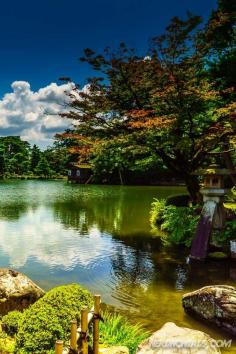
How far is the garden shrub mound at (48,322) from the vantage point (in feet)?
15.4

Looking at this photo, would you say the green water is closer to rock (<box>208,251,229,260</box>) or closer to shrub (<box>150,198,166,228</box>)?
rock (<box>208,251,229,260</box>)

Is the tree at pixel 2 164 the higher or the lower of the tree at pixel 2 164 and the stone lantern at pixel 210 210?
the higher

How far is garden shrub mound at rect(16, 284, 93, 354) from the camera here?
4.69m

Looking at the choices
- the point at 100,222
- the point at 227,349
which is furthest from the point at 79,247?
the point at 227,349

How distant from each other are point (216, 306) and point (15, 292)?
3715 millimetres

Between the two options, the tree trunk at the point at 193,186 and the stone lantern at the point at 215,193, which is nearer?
the stone lantern at the point at 215,193

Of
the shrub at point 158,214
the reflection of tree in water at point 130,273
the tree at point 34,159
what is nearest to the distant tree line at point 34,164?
the tree at point 34,159

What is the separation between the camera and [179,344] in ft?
15.8

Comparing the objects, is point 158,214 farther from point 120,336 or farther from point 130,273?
point 120,336

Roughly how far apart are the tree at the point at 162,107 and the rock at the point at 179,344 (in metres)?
8.04

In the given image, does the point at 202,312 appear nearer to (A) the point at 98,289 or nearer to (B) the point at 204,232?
(A) the point at 98,289

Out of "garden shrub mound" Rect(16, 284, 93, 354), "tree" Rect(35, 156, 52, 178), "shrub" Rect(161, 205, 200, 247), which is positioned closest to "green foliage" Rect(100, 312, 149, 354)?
"garden shrub mound" Rect(16, 284, 93, 354)

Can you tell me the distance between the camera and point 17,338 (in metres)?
4.81

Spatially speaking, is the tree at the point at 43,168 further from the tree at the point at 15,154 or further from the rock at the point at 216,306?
the rock at the point at 216,306
